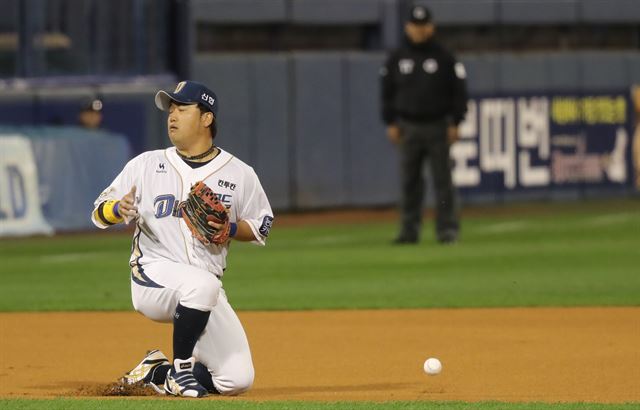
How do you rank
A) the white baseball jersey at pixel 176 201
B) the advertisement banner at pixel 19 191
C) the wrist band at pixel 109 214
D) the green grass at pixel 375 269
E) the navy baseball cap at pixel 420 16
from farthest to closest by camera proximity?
the advertisement banner at pixel 19 191 → the navy baseball cap at pixel 420 16 → the green grass at pixel 375 269 → the white baseball jersey at pixel 176 201 → the wrist band at pixel 109 214

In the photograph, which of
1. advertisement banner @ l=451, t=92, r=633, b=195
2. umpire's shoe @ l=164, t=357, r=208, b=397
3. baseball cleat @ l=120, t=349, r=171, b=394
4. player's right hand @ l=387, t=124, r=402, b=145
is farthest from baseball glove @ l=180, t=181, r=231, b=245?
advertisement banner @ l=451, t=92, r=633, b=195

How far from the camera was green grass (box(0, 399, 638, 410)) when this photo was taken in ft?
20.1

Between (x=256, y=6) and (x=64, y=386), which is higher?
(x=256, y=6)

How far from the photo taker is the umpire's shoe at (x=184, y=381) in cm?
654

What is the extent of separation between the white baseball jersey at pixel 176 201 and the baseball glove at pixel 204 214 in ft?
0.33

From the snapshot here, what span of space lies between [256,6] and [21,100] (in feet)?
13.2

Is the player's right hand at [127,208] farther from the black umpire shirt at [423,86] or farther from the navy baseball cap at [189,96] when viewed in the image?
the black umpire shirt at [423,86]

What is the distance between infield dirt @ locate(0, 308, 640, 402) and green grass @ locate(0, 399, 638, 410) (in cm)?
31

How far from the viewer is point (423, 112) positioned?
45.5 feet

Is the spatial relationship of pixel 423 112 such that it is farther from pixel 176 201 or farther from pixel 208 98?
pixel 176 201

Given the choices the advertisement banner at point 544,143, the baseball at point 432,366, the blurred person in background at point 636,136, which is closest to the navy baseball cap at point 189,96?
the baseball at point 432,366

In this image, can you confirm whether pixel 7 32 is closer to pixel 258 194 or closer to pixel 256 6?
pixel 256 6

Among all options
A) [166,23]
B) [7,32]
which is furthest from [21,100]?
[166,23]

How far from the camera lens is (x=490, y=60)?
810 inches
